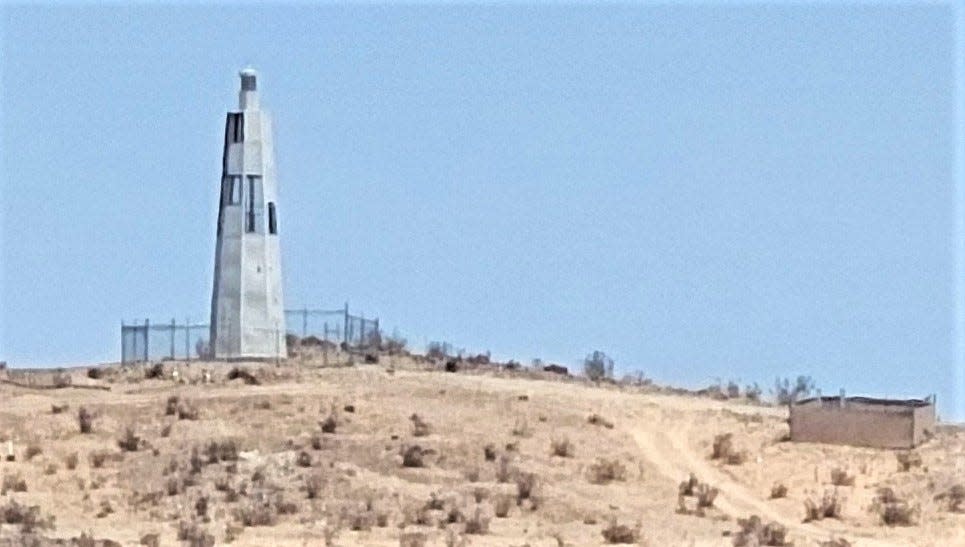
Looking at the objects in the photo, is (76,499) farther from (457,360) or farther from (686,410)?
(457,360)

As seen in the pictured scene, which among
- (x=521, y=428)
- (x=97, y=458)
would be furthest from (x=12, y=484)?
(x=521, y=428)

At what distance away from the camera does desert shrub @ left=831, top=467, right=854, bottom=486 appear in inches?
1802

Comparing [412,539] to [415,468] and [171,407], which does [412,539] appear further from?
[171,407]

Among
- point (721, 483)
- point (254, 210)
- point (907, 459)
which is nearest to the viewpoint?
point (721, 483)

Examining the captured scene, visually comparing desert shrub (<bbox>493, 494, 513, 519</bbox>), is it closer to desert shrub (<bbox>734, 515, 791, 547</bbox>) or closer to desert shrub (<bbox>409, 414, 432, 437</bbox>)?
desert shrub (<bbox>734, 515, 791, 547</bbox>)

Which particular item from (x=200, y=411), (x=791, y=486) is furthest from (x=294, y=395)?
(x=791, y=486)

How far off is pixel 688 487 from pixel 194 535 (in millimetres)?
10342

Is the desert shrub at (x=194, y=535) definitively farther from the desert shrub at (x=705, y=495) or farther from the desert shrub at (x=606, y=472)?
the desert shrub at (x=705, y=495)

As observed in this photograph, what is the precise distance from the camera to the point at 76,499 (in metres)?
41.2

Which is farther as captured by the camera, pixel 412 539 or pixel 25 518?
pixel 25 518

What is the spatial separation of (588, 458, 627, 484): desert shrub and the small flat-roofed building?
198 inches

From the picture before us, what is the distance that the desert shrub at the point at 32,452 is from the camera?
43906 mm

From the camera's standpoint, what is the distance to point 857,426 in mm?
48750

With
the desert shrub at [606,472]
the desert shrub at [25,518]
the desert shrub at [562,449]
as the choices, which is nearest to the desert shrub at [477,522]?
the desert shrub at [606,472]
